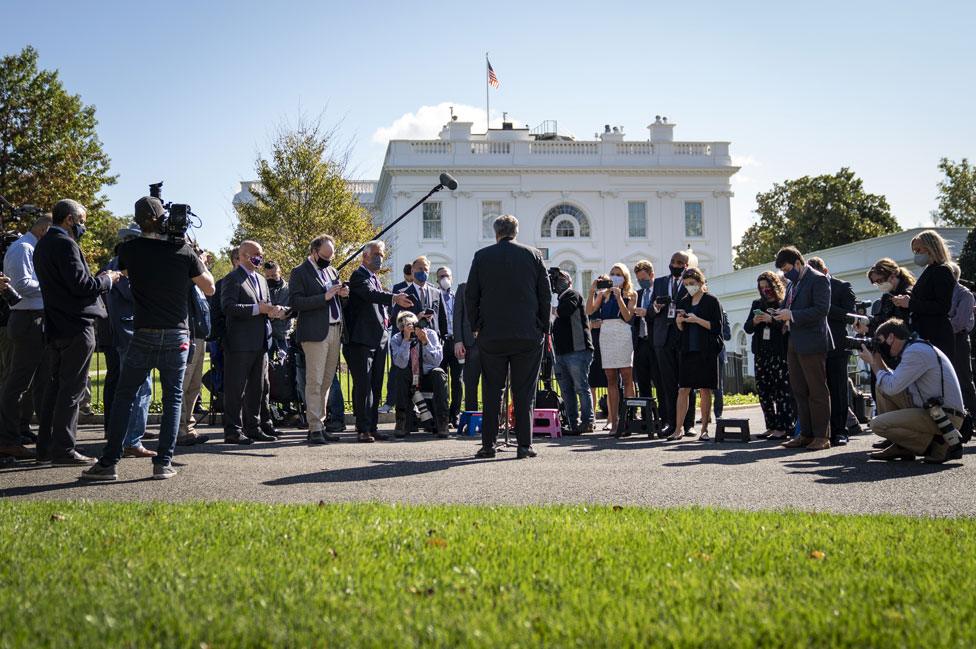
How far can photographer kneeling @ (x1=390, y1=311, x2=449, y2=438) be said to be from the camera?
1177 centimetres

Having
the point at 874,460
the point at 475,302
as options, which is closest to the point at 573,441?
the point at 475,302

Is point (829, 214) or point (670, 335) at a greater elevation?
point (829, 214)

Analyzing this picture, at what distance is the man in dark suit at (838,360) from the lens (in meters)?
10.8

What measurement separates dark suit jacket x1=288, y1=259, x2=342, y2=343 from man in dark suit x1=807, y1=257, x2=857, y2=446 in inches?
231

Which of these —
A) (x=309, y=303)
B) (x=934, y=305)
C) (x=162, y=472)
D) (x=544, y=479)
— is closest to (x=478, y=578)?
(x=544, y=479)

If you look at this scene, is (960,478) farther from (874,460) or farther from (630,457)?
(630,457)

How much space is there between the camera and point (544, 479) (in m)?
7.39

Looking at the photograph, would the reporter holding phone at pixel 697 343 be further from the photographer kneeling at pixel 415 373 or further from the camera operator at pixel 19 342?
the camera operator at pixel 19 342

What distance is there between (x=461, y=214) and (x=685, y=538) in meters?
54.7

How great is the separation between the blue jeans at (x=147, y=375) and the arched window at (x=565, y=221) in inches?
2135

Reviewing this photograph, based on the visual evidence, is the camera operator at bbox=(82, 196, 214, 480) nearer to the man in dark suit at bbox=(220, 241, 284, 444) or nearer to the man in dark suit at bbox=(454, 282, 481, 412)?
the man in dark suit at bbox=(220, 241, 284, 444)

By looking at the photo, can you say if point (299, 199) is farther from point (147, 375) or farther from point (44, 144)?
point (147, 375)

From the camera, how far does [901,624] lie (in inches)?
133

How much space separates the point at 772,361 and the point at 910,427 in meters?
3.23
